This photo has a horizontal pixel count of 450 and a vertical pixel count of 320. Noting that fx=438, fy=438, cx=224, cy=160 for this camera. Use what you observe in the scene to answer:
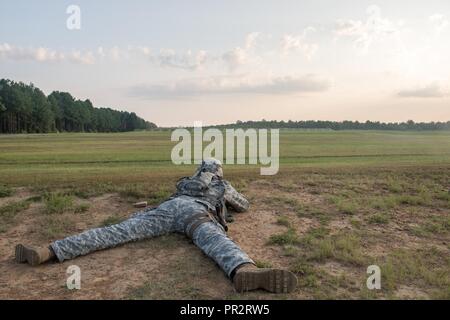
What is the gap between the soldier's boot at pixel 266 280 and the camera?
554 cm

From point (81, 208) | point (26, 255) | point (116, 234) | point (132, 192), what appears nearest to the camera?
point (26, 255)

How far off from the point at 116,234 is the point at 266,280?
2.98 m

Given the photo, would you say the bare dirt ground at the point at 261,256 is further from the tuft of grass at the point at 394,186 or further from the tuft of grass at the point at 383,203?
the tuft of grass at the point at 394,186

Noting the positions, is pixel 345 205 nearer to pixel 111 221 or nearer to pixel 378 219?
pixel 378 219

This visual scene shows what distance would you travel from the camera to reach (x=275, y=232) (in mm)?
8586

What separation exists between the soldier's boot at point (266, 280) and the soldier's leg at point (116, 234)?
8.22ft

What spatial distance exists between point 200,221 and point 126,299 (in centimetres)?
216

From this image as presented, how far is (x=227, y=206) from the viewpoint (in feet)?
32.1

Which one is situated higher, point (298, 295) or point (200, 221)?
point (200, 221)

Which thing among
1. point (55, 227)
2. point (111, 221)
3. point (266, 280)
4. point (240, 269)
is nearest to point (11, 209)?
point (55, 227)

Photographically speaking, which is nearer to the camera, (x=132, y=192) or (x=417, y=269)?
(x=417, y=269)

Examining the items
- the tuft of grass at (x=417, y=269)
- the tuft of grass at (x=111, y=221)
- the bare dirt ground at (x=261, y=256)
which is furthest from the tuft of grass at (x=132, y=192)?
the tuft of grass at (x=417, y=269)
